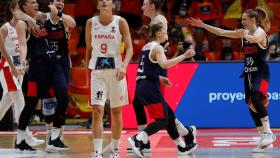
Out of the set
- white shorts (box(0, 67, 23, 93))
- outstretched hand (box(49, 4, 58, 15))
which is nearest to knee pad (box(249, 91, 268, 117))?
outstretched hand (box(49, 4, 58, 15))

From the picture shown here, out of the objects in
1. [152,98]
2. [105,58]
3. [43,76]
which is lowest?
[152,98]

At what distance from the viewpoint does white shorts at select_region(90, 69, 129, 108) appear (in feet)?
27.7

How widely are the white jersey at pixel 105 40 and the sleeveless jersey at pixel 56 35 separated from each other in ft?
5.52

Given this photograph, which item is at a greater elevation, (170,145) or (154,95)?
(154,95)

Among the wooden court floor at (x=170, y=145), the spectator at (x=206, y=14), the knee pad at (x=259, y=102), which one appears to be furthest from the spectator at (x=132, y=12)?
the knee pad at (x=259, y=102)

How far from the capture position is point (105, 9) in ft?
27.7

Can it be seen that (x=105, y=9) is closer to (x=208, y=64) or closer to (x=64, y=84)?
(x=64, y=84)

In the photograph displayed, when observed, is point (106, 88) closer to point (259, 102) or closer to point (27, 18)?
point (27, 18)

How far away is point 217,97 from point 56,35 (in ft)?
12.8

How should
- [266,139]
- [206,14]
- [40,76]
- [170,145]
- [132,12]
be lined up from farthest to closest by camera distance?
[132,12] < [206,14] < [170,145] < [40,76] < [266,139]

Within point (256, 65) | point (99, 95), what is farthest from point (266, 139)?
point (99, 95)

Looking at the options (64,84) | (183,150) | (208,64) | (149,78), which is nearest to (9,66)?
(64,84)

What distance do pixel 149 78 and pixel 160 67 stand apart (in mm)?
224

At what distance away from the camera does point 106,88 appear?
8539 millimetres
